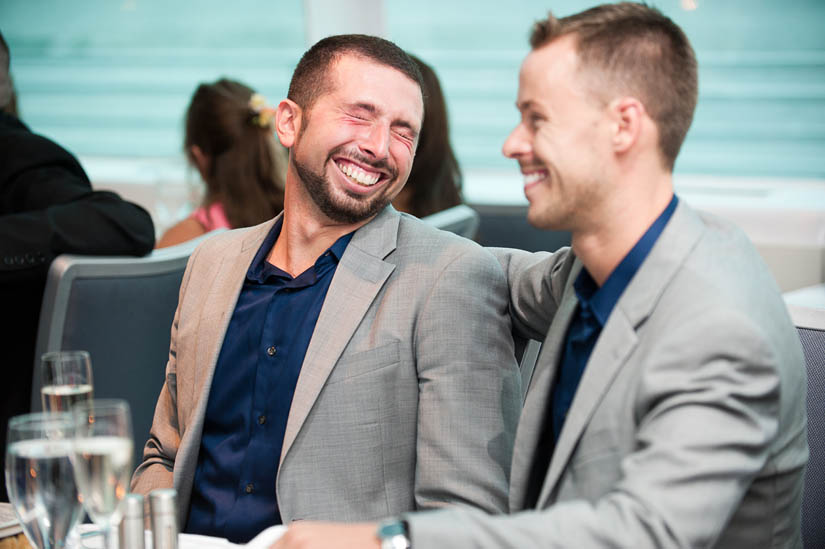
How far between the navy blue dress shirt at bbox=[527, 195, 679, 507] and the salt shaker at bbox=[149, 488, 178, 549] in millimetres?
502

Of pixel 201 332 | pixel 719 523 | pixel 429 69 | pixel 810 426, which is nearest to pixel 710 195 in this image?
pixel 429 69

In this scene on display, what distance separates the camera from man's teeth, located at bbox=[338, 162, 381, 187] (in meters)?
1.61

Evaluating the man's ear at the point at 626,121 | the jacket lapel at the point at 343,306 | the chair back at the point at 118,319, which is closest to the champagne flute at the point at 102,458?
the jacket lapel at the point at 343,306

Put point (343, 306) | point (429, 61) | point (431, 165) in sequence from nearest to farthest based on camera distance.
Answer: point (343, 306)
point (431, 165)
point (429, 61)

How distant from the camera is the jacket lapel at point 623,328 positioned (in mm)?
1090

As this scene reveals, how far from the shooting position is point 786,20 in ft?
13.1

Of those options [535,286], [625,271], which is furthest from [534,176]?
[535,286]

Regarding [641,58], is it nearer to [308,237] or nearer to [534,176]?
[534,176]

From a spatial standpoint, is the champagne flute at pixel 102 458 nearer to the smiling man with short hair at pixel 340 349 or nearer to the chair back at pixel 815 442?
the smiling man with short hair at pixel 340 349

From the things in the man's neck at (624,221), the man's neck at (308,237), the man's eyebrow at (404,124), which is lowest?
the man's neck at (308,237)

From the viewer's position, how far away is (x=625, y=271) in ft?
3.90

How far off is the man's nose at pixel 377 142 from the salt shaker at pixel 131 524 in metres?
0.78

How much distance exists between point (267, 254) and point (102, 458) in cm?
80

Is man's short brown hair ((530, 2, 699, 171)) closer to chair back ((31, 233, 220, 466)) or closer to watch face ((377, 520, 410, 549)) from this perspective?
watch face ((377, 520, 410, 549))
